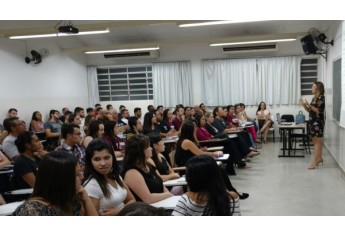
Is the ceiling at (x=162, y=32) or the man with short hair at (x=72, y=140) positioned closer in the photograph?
the man with short hair at (x=72, y=140)

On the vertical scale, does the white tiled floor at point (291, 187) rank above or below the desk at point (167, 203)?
below

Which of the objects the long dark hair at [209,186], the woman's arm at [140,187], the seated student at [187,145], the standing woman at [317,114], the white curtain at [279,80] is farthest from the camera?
the white curtain at [279,80]

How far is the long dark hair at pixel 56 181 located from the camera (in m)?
1.77

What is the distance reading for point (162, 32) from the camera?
995cm

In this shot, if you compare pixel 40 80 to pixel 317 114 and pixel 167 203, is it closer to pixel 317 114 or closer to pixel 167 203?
pixel 317 114

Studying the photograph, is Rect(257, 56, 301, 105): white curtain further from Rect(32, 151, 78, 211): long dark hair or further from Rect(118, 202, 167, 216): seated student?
Rect(118, 202, 167, 216): seated student

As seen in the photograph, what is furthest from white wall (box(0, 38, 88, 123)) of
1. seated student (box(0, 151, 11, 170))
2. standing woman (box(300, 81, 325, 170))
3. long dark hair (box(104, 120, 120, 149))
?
standing woman (box(300, 81, 325, 170))

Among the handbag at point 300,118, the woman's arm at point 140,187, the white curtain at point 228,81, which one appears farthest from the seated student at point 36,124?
the handbag at point 300,118

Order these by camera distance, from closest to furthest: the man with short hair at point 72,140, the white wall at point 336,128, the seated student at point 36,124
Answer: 1. the man with short hair at point 72,140
2. the white wall at point 336,128
3. the seated student at point 36,124

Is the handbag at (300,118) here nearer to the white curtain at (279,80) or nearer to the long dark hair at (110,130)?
the white curtain at (279,80)

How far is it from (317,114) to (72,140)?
14.0 ft

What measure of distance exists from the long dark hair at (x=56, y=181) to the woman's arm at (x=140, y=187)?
99cm

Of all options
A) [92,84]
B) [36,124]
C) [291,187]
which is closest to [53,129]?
[36,124]

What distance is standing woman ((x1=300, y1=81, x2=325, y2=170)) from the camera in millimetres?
→ 5855
